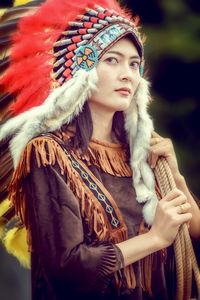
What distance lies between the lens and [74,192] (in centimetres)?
221

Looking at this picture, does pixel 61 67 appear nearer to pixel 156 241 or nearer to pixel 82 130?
pixel 82 130

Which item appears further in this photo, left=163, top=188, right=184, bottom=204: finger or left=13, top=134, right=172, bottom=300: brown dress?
left=163, top=188, right=184, bottom=204: finger

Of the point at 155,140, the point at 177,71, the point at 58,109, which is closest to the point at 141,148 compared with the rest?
the point at 155,140

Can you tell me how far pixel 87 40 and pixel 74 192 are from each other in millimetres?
611

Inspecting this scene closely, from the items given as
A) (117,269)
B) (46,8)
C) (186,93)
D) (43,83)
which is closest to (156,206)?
(117,269)

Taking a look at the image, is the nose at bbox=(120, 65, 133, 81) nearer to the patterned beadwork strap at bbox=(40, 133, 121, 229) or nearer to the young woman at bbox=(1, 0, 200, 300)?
the young woman at bbox=(1, 0, 200, 300)

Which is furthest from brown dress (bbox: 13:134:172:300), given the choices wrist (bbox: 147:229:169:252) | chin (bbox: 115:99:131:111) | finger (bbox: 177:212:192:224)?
chin (bbox: 115:99:131:111)

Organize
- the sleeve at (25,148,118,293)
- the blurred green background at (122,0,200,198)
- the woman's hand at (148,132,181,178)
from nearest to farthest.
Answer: the sleeve at (25,148,118,293) < the woman's hand at (148,132,181,178) < the blurred green background at (122,0,200,198)

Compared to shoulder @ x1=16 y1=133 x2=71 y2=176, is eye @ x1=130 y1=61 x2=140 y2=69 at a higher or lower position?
higher

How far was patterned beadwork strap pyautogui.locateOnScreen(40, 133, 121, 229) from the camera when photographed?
2254 mm

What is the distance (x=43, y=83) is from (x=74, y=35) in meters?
0.23

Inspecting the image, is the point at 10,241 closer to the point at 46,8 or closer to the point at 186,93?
the point at 46,8

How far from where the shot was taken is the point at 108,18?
7.83 feet

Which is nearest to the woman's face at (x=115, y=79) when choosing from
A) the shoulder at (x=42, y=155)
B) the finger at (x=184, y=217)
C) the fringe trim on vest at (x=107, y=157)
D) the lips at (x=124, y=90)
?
the lips at (x=124, y=90)
